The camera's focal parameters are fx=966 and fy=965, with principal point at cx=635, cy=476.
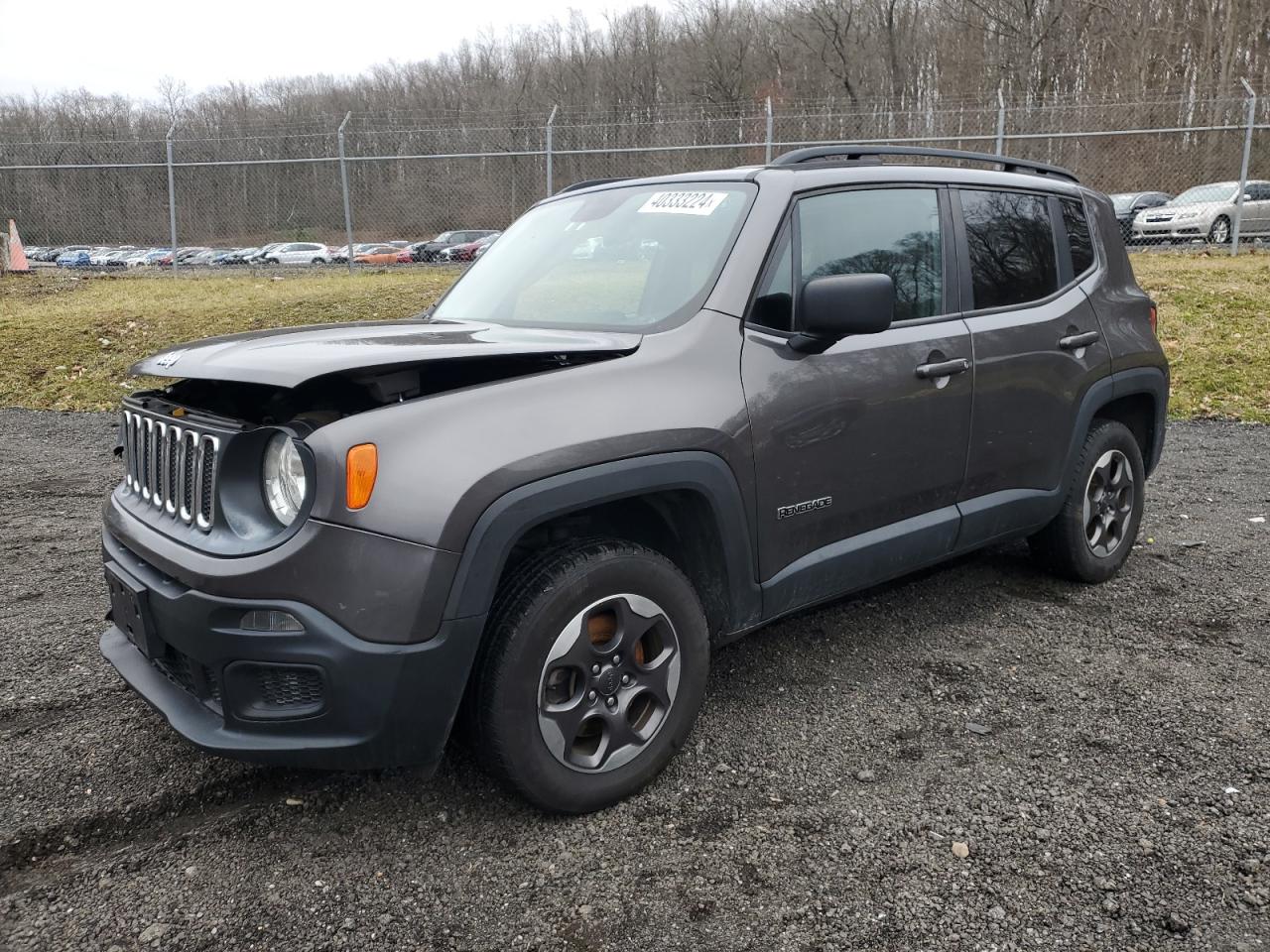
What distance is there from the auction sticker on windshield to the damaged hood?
0.64 m

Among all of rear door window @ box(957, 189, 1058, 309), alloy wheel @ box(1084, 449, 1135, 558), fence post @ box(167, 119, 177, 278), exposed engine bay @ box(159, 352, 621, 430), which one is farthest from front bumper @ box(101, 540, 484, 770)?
fence post @ box(167, 119, 177, 278)

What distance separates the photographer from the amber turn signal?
7.37 feet

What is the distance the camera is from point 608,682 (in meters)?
2.67

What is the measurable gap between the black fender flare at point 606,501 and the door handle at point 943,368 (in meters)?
0.97

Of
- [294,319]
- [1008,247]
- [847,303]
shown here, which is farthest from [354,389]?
[294,319]

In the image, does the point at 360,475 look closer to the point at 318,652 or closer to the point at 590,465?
the point at 318,652

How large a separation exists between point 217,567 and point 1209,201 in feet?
61.7

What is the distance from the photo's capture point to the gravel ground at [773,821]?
2.28 m

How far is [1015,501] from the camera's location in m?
3.90

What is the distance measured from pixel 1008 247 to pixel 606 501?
2.32 m

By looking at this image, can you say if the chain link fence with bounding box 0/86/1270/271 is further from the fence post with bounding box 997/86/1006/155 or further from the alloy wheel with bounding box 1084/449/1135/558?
the alloy wheel with bounding box 1084/449/1135/558

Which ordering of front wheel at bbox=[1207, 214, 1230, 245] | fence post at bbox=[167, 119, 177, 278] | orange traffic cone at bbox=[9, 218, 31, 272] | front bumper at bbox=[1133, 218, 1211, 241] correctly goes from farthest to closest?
1. orange traffic cone at bbox=[9, 218, 31, 272]
2. front bumper at bbox=[1133, 218, 1211, 241]
3. front wheel at bbox=[1207, 214, 1230, 245]
4. fence post at bbox=[167, 119, 177, 278]

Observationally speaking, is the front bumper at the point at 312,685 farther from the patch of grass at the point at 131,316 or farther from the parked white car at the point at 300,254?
the parked white car at the point at 300,254

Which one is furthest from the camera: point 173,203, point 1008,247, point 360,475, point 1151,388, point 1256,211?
point 173,203
